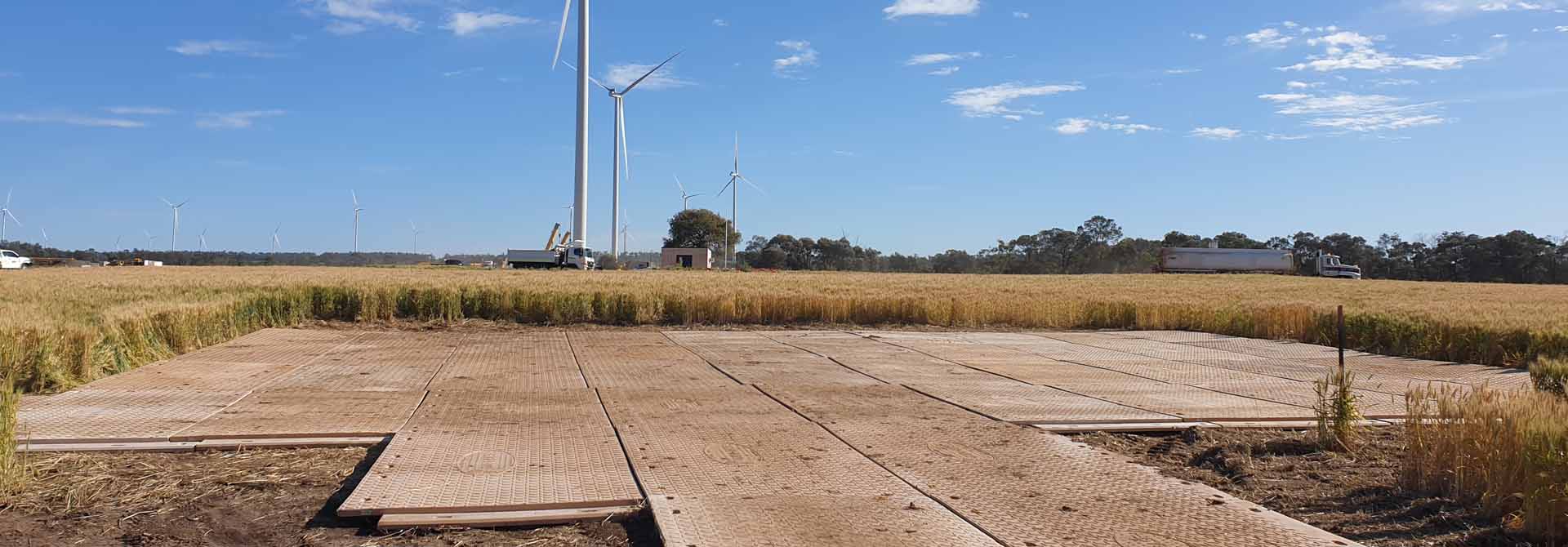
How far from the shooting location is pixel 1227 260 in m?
76.7

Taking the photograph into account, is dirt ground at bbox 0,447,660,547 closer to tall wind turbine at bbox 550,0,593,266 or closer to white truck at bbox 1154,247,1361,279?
tall wind turbine at bbox 550,0,593,266

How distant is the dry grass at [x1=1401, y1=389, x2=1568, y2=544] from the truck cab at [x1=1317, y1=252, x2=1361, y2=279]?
251 feet

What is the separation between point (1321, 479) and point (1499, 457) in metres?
1.08

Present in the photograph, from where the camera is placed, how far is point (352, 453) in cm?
622

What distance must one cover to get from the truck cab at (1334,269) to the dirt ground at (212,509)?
79.7 meters

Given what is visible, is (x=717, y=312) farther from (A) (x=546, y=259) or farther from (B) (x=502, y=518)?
(A) (x=546, y=259)

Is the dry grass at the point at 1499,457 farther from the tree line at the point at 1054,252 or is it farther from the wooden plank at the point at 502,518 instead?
the tree line at the point at 1054,252

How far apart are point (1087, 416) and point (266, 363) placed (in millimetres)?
8840

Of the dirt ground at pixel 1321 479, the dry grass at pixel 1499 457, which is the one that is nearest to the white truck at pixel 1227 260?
the dirt ground at pixel 1321 479

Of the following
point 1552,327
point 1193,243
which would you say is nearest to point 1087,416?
point 1552,327

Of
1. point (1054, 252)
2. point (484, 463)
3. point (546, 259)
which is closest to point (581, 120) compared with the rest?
point (546, 259)

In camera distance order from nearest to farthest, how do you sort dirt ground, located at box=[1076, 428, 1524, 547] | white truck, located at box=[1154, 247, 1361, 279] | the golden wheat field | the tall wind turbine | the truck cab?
dirt ground, located at box=[1076, 428, 1524, 547], the golden wheat field, the tall wind turbine, the truck cab, white truck, located at box=[1154, 247, 1361, 279]

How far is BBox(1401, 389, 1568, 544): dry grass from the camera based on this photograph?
4.35 metres

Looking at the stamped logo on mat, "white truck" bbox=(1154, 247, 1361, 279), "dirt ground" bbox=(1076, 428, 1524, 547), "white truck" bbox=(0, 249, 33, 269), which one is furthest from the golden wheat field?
"white truck" bbox=(1154, 247, 1361, 279)
